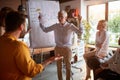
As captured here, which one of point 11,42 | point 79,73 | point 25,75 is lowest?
point 79,73

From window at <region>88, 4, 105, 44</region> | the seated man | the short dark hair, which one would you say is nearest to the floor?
window at <region>88, 4, 105, 44</region>

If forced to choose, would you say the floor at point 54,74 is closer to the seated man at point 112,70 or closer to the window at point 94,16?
the window at point 94,16

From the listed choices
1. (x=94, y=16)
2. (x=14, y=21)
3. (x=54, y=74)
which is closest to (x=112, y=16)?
(x=94, y=16)

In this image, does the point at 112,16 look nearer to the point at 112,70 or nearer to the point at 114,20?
the point at 114,20

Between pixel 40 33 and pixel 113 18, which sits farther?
pixel 113 18

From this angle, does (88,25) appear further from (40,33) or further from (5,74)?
(5,74)

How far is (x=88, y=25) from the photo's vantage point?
5941 mm

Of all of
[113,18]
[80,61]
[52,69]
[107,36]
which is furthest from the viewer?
[80,61]

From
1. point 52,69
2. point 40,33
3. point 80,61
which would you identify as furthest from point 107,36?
point 80,61

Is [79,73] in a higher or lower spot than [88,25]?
lower

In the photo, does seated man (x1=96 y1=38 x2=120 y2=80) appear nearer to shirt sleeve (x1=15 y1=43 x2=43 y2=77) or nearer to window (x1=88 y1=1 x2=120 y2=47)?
shirt sleeve (x1=15 y1=43 x2=43 y2=77)

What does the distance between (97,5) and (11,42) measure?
16.7ft

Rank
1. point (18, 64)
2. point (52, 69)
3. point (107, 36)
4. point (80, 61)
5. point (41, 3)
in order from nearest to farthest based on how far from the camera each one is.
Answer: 1. point (18, 64)
2. point (107, 36)
3. point (41, 3)
4. point (52, 69)
5. point (80, 61)

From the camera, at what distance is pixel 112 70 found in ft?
8.61
